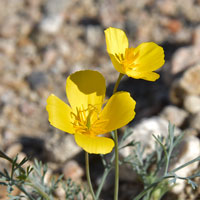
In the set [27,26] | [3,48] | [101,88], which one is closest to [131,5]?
[27,26]

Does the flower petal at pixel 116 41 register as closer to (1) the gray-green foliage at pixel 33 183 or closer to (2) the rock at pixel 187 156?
(1) the gray-green foliage at pixel 33 183

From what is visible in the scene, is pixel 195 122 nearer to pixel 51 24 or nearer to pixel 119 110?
pixel 119 110

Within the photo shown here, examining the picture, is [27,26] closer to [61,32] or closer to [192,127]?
[61,32]

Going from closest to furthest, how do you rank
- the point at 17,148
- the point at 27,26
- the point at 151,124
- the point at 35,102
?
the point at 151,124 < the point at 17,148 < the point at 35,102 < the point at 27,26

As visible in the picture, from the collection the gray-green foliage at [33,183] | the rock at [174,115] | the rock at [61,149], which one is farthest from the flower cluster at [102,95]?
the rock at [174,115]

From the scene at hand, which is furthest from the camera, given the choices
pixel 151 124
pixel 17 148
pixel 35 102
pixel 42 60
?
pixel 42 60

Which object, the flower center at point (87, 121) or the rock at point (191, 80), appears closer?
the flower center at point (87, 121)

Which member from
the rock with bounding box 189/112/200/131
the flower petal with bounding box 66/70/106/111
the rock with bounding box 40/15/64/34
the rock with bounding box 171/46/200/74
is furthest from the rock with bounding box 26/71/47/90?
the flower petal with bounding box 66/70/106/111
